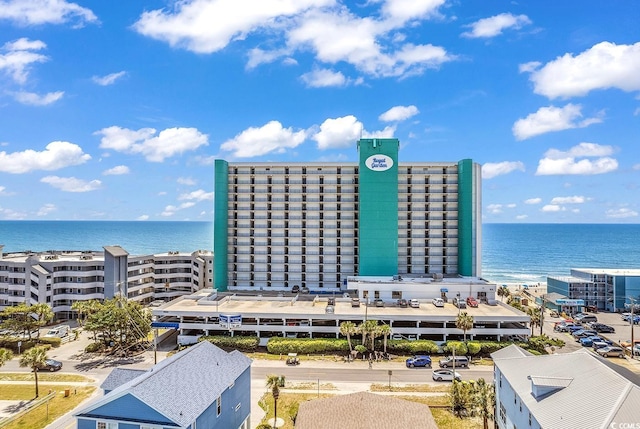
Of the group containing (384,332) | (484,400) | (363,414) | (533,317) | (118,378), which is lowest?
(533,317)

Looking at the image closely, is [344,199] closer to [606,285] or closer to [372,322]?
[372,322]

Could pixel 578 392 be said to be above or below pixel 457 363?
above

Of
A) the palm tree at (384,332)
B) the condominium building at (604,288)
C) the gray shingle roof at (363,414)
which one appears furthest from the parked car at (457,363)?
the condominium building at (604,288)

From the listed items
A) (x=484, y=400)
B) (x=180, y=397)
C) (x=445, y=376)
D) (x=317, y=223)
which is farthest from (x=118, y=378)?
(x=317, y=223)

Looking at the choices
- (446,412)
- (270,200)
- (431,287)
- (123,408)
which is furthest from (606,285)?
(123,408)

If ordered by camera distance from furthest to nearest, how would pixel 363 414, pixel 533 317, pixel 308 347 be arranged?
pixel 533 317 → pixel 308 347 → pixel 363 414

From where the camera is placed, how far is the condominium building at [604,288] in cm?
9656

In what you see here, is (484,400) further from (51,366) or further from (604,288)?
(604,288)

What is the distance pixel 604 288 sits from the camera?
100 meters

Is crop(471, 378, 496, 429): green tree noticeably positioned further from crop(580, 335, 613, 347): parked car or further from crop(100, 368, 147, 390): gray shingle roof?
crop(580, 335, 613, 347): parked car

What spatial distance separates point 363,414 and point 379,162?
64.7 metres

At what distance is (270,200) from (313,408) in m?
64.7

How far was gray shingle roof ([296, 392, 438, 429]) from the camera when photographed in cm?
3419

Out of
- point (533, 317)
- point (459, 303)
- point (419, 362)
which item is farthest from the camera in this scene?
point (459, 303)
